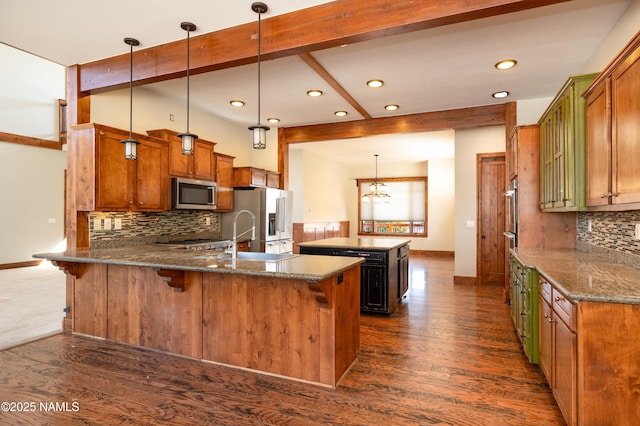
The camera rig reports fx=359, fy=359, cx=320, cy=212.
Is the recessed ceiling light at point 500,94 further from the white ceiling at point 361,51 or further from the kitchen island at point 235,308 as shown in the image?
the kitchen island at point 235,308

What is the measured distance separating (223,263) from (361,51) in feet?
7.56

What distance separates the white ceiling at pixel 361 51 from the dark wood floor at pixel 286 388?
9.02 feet

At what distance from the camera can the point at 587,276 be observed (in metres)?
2.19

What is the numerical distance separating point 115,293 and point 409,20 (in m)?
3.42

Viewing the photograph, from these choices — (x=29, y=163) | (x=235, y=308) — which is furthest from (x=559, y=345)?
(x=29, y=163)

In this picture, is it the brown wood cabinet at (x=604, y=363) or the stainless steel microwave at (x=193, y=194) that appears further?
the stainless steel microwave at (x=193, y=194)

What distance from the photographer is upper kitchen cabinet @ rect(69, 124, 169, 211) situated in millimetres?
3525

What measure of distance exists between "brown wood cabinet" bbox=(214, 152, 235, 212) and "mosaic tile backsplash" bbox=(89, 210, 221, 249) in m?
0.29

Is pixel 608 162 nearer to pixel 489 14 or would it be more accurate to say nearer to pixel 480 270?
pixel 489 14

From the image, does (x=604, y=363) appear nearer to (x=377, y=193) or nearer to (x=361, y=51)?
(x=361, y=51)

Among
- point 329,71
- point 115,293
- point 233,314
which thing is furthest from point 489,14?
point 115,293

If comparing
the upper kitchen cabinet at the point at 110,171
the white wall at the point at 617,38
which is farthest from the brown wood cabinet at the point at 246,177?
the white wall at the point at 617,38

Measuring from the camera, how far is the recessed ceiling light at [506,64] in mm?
3598

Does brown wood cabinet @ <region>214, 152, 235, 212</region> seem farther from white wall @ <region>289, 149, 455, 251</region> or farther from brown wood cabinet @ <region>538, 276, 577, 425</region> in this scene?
brown wood cabinet @ <region>538, 276, 577, 425</region>
